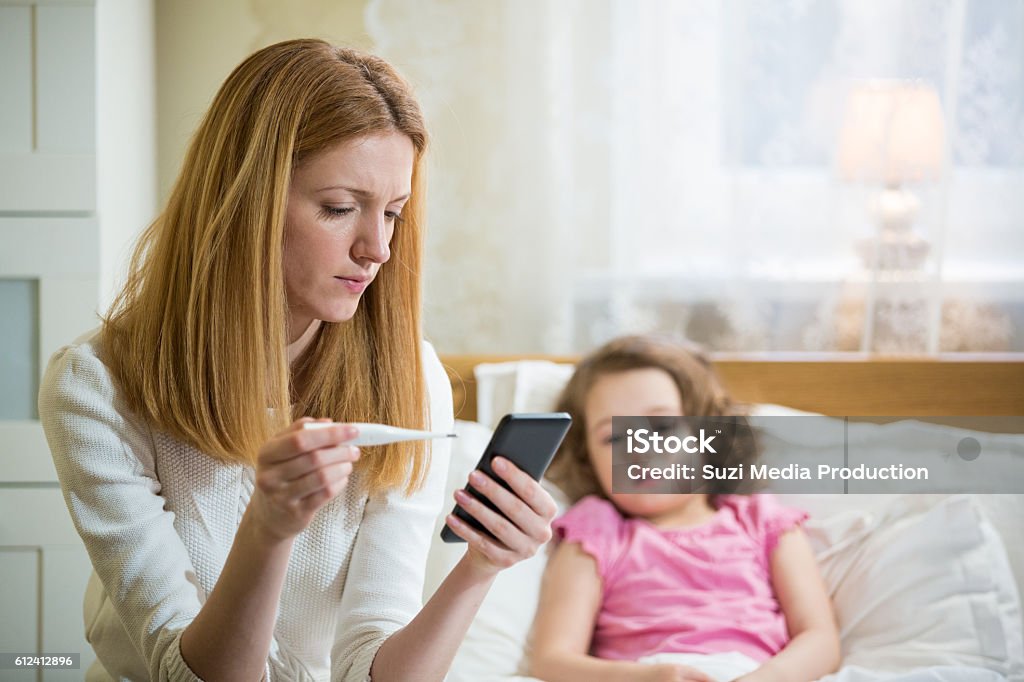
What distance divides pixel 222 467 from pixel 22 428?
702 mm

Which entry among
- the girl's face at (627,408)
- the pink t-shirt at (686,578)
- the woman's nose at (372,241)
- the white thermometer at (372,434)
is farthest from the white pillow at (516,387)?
the white thermometer at (372,434)

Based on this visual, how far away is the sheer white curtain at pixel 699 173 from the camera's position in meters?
2.10

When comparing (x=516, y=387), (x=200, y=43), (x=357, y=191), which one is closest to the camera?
(x=357, y=191)

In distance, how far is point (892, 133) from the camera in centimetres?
206

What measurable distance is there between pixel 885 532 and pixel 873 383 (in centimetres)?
50

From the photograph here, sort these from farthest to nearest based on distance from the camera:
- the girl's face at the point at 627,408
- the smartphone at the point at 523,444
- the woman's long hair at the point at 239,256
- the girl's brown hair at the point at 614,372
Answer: the girl's brown hair at the point at 614,372 → the girl's face at the point at 627,408 → the woman's long hair at the point at 239,256 → the smartphone at the point at 523,444

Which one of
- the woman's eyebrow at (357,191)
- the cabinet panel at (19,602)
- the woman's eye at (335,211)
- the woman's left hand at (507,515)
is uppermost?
the woman's eyebrow at (357,191)

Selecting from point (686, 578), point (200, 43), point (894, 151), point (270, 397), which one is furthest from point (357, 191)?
point (894, 151)

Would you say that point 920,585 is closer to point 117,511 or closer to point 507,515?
point 507,515

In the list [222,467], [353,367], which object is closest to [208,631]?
[222,467]

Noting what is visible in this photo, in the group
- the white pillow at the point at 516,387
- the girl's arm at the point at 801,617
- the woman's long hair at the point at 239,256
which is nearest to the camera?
the woman's long hair at the point at 239,256

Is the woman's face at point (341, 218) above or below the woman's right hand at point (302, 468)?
above

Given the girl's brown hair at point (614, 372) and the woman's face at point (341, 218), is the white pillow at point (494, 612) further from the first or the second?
the woman's face at point (341, 218)

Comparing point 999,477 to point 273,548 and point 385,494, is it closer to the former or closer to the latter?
point 385,494
